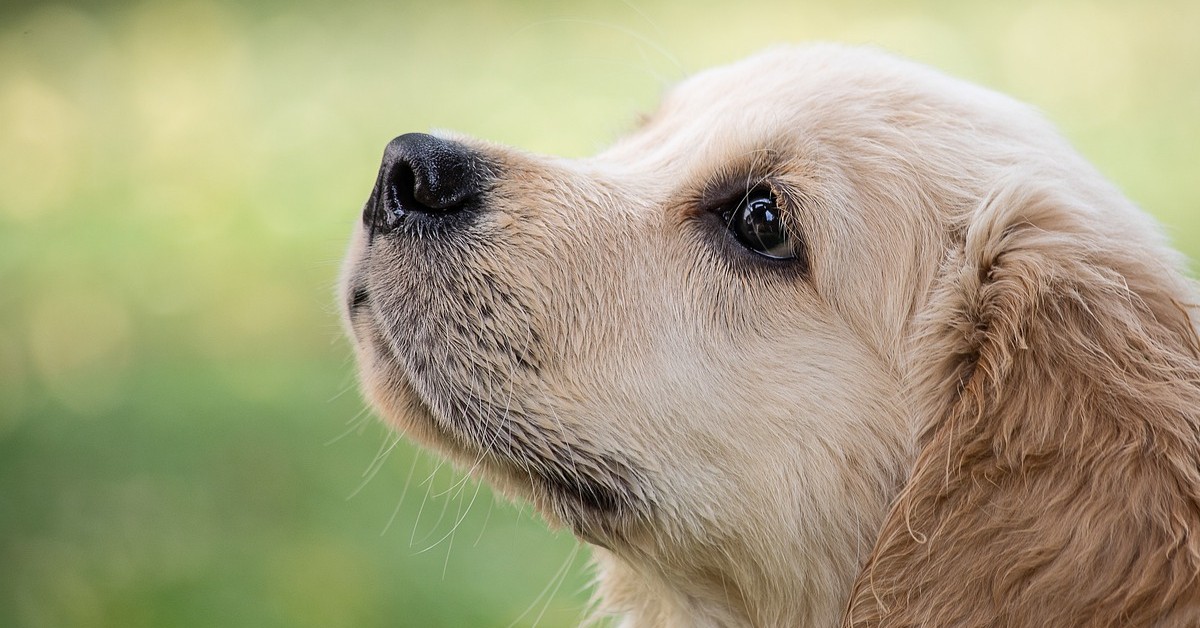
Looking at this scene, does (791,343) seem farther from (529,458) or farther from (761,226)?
(529,458)

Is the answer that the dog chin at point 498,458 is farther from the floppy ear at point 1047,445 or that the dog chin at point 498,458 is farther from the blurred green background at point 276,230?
the floppy ear at point 1047,445

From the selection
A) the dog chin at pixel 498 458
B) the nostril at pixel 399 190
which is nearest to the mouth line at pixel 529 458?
the dog chin at pixel 498 458

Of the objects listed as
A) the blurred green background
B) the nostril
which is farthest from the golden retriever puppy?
the blurred green background

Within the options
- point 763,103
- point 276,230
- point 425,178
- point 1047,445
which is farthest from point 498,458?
point 276,230

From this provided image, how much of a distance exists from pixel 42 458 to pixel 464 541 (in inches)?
85.3

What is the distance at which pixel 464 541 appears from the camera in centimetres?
584

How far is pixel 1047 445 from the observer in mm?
2604

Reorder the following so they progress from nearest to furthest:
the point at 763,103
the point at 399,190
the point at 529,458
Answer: the point at 529,458 < the point at 399,190 < the point at 763,103

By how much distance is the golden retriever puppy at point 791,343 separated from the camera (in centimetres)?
265

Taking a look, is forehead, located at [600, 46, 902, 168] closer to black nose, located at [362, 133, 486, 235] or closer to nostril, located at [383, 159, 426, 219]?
black nose, located at [362, 133, 486, 235]

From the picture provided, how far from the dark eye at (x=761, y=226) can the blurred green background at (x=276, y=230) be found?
1.01 metres

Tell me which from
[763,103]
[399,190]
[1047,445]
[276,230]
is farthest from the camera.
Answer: [276,230]

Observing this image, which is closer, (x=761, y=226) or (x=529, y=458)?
(x=529, y=458)

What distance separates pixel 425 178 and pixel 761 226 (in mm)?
802
